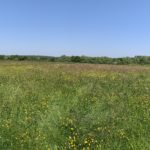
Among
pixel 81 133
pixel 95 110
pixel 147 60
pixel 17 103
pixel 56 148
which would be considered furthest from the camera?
pixel 147 60

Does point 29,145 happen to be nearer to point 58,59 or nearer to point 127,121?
point 127,121

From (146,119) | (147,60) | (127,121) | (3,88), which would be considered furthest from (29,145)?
(147,60)

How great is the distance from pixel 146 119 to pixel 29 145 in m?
3.08

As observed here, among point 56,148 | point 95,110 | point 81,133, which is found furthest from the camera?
point 95,110

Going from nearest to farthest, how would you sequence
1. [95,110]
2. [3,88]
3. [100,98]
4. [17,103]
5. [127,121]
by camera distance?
1. [127,121]
2. [95,110]
3. [17,103]
4. [100,98]
5. [3,88]

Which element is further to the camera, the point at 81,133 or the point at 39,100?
the point at 39,100

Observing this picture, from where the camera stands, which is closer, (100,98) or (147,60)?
(100,98)

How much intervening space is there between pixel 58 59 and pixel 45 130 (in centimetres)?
5558

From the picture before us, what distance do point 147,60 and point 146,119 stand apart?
52.5 meters

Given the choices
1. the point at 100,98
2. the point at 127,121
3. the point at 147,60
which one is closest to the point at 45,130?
the point at 127,121

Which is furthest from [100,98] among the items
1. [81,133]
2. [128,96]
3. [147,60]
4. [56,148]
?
[147,60]

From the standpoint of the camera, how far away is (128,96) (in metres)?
11.1

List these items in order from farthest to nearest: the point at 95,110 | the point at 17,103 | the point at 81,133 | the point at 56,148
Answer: the point at 17,103
the point at 95,110
the point at 81,133
the point at 56,148

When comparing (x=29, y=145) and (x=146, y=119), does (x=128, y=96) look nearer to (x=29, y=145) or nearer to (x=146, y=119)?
(x=146, y=119)
